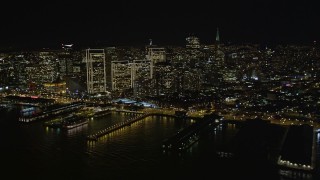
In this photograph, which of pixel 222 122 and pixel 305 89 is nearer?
pixel 222 122

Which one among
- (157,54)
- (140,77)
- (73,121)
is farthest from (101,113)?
(157,54)

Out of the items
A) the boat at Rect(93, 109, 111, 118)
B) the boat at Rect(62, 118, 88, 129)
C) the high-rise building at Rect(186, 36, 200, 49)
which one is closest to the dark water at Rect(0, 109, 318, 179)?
the boat at Rect(62, 118, 88, 129)

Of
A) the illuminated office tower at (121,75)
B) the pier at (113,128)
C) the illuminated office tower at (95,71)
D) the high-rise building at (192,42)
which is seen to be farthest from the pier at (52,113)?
the high-rise building at (192,42)

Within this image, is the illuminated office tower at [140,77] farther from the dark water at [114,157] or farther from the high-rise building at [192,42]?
the high-rise building at [192,42]

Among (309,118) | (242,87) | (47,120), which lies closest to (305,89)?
(242,87)

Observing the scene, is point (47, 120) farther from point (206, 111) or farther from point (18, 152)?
point (206, 111)

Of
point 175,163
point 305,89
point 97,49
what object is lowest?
point 175,163

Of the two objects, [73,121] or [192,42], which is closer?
[73,121]

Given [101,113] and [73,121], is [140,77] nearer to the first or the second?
[101,113]
